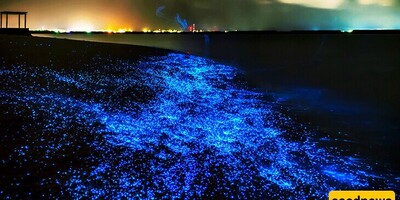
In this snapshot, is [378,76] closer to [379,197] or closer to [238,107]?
[238,107]

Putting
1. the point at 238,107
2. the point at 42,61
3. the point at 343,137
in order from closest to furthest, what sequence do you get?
1. the point at 343,137
2. the point at 238,107
3. the point at 42,61

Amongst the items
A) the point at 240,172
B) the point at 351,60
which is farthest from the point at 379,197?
the point at 351,60

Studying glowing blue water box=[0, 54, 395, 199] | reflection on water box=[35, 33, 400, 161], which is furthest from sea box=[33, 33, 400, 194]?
glowing blue water box=[0, 54, 395, 199]

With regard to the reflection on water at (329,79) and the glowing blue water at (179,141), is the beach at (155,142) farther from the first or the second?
the reflection on water at (329,79)

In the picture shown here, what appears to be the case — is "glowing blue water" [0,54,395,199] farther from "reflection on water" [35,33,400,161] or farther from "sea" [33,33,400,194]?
"reflection on water" [35,33,400,161]

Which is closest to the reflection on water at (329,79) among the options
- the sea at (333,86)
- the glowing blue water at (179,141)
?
the sea at (333,86)

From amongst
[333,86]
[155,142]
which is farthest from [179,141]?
[333,86]

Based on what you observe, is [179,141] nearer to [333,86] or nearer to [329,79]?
[333,86]
